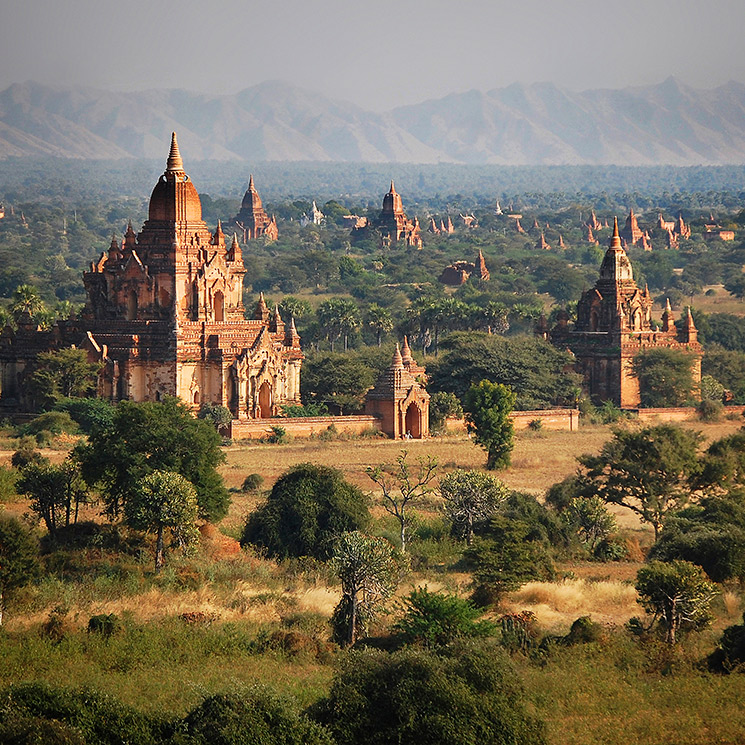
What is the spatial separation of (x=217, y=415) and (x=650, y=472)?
1942cm

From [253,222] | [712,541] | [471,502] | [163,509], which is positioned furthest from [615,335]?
[253,222]

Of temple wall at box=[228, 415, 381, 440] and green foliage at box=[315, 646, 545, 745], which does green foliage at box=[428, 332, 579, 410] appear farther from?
green foliage at box=[315, 646, 545, 745]

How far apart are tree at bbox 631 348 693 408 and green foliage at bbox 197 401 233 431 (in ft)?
64.6

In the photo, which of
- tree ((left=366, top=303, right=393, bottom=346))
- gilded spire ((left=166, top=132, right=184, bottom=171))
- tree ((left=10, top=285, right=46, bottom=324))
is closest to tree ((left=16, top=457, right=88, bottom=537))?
gilded spire ((left=166, top=132, right=184, bottom=171))

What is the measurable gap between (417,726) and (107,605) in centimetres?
1062

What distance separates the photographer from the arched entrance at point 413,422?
6119 centimetres

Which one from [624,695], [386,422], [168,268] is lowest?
[624,695]

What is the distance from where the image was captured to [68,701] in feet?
76.5

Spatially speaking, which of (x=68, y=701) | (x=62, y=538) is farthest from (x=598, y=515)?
(x=68, y=701)

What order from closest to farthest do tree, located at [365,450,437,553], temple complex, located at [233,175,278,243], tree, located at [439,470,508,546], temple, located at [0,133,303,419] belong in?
tree, located at [439,470,508,546] < tree, located at [365,450,437,553] < temple, located at [0,133,303,419] < temple complex, located at [233,175,278,243]

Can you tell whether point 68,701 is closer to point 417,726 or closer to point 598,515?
point 417,726

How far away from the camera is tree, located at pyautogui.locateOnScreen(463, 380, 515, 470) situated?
5447cm

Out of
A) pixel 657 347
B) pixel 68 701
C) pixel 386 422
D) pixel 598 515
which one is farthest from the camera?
pixel 657 347

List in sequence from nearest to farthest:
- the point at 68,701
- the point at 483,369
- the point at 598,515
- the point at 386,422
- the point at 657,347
Result: the point at 68,701 → the point at 598,515 → the point at 386,422 → the point at 483,369 → the point at 657,347
